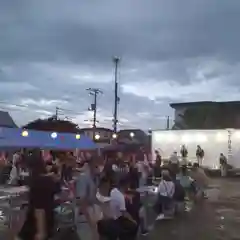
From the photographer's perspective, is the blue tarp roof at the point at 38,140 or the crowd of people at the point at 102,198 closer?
the crowd of people at the point at 102,198

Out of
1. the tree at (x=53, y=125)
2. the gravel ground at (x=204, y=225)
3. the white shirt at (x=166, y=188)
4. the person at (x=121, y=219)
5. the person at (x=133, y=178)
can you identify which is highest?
the tree at (x=53, y=125)

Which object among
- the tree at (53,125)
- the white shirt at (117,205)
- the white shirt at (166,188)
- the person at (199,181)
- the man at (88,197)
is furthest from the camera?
the tree at (53,125)

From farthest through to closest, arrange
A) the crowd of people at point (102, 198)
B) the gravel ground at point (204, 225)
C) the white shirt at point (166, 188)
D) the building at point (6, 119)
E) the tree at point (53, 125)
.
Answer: the building at point (6, 119), the tree at point (53, 125), the white shirt at point (166, 188), the gravel ground at point (204, 225), the crowd of people at point (102, 198)

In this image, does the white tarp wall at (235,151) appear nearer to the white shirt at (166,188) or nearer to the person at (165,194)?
the person at (165,194)

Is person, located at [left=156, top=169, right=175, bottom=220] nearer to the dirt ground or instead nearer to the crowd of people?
the crowd of people

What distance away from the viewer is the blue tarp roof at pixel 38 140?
91.8 feet

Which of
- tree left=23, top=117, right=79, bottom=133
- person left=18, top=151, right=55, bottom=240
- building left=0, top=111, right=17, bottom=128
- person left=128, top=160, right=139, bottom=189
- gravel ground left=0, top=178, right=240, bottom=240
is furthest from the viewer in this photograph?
building left=0, top=111, right=17, bottom=128

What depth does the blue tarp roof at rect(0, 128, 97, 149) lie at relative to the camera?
28.0 meters

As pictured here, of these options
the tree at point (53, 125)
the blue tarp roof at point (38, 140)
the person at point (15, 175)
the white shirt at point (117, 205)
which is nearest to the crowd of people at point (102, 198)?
the white shirt at point (117, 205)

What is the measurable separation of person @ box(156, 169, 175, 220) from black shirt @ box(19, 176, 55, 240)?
5.23 meters

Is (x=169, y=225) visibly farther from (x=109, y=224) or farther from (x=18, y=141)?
(x=18, y=141)

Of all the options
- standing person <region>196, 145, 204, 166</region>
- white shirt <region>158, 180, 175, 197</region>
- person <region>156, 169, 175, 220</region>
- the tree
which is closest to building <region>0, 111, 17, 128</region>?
the tree

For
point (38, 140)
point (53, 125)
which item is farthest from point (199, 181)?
point (53, 125)

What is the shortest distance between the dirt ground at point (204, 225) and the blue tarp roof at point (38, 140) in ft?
46.0
